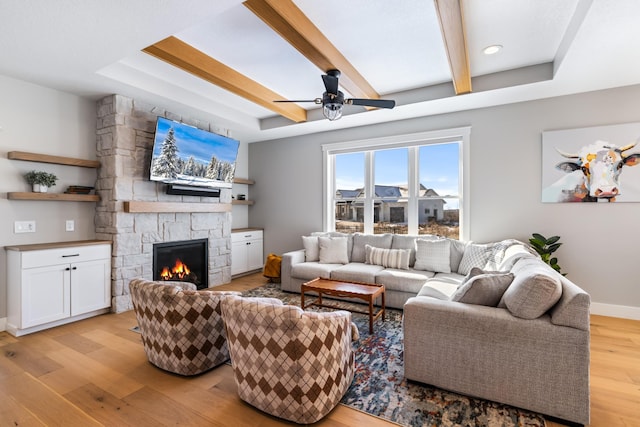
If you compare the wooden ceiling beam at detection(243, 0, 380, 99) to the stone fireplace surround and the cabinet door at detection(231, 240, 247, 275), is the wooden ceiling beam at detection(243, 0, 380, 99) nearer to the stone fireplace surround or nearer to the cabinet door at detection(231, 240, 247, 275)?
the stone fireplace surround

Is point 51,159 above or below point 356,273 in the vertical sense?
above

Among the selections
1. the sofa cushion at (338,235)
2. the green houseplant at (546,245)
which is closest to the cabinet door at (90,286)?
the sofa cushion at (338,235)

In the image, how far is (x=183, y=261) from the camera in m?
4.54

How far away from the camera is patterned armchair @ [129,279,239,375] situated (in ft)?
7.36

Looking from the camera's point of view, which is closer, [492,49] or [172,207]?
[492,49]

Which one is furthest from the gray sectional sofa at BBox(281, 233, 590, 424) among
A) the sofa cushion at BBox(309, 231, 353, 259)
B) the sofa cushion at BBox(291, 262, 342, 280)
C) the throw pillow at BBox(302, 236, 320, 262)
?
the throw pillow at BBox(302, 236, 320, 262)

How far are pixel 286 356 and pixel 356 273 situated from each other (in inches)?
91.8

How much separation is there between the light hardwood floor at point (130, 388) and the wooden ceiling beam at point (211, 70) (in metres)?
2.78

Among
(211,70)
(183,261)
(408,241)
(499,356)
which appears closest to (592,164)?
(408,241)

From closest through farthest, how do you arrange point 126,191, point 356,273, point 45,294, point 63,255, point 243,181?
point 45,294
point 63,255
point 126,191
point 356,273
point 243,181

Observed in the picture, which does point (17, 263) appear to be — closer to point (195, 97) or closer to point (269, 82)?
point (195, 97)

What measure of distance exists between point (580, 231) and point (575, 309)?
262 centimetres

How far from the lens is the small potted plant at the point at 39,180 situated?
3270mm

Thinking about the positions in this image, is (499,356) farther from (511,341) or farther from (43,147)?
(43,147)
